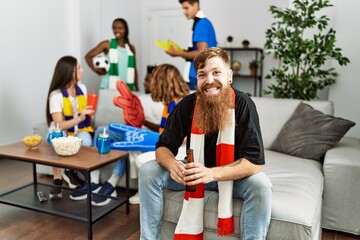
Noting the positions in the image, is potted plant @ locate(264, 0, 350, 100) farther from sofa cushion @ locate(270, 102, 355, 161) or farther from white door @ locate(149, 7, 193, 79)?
white door @ locate(149, 7, 193, 79)

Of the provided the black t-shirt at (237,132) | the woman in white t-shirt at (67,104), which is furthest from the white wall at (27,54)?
the black t-shirt at (237,132)

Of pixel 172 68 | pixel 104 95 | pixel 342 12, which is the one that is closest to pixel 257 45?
pixel 342 12

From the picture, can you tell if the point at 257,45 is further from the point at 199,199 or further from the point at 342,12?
the point at 199,199

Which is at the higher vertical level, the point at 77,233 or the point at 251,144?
the point at 251,144

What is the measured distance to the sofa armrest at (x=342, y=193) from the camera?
227cm

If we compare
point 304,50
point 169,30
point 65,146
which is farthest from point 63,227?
point 169,30

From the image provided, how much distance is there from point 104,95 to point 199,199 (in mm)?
2209

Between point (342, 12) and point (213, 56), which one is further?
point (342, 12)

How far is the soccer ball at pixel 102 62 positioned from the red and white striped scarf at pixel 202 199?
3027mm

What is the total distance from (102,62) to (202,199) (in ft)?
10.4

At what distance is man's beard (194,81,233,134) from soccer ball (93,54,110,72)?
9.89ft

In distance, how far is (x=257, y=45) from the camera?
226 inches

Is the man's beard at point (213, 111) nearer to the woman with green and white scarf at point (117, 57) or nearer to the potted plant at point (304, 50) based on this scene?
the potted plant at point (304, 50)

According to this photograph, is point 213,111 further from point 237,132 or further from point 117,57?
point 117,57
